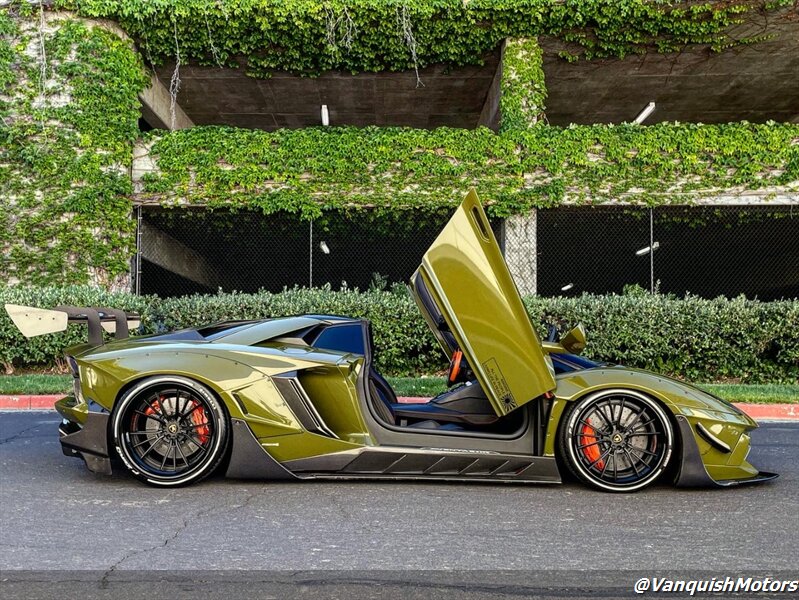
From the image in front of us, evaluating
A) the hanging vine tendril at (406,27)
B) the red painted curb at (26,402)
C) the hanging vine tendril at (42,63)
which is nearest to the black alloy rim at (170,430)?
the red painted curb at (26,402)

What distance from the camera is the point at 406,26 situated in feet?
49.4

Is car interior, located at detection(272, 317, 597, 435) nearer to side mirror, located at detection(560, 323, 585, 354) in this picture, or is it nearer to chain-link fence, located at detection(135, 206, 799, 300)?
side mirror, located at detection(560, 323, 585, 354)

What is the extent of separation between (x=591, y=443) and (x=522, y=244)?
10675 millimetres

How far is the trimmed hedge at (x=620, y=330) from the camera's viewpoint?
477 inches

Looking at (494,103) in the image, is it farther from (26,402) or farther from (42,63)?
(26,402)

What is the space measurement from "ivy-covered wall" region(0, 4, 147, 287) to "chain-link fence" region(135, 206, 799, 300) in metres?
0.94

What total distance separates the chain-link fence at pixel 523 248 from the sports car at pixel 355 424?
30.5 feet

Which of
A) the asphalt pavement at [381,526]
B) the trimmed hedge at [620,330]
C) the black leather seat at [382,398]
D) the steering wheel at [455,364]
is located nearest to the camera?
the asphalt pavement at [381,526]

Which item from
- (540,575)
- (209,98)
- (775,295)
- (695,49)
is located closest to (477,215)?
(540,575)

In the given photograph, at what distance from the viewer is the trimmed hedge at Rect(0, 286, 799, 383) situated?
12125mm

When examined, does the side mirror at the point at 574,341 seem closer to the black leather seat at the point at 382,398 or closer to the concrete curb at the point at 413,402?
the black leather seat at the point at 382,398

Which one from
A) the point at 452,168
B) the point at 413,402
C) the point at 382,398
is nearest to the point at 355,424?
the point at 382,398

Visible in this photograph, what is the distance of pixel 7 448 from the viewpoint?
6.02 meters

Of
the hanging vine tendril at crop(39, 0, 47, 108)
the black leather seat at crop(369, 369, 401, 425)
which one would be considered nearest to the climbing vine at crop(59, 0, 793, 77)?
the hanging vine tendril at crop(39, 0, 47, 108)
